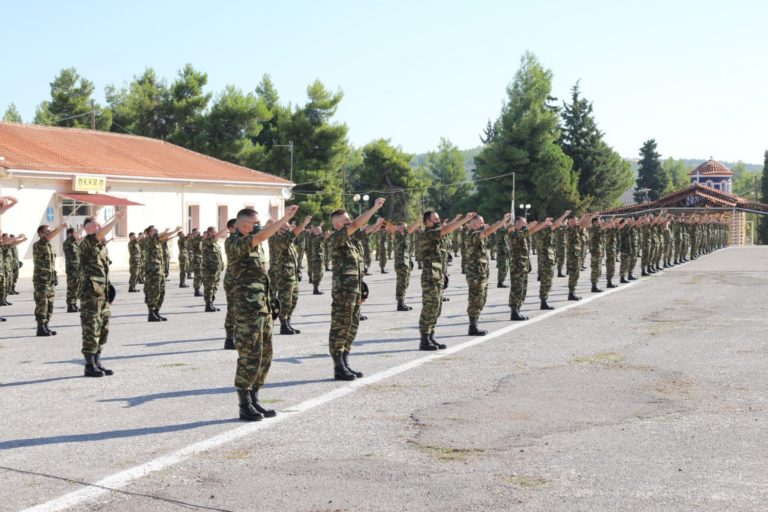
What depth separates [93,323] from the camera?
1024 centimetres

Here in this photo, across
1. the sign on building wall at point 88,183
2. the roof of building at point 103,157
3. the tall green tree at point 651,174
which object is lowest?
the sign on building wall at point 88,183

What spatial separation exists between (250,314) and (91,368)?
3.41 metres

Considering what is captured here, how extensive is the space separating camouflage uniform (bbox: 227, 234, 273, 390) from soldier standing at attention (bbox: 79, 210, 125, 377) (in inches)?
118

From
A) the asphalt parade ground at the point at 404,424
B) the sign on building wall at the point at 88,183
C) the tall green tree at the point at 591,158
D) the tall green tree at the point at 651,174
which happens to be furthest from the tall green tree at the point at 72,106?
the tall green tree at the point at 651,174

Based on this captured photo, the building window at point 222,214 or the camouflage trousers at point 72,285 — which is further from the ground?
the building window at point 222,214

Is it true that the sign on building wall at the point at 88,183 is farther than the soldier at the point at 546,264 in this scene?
Yes

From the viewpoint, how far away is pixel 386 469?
6324 mm

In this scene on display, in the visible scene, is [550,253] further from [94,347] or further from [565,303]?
[94,347]

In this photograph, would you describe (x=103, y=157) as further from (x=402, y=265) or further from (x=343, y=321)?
(x=343, y=321)

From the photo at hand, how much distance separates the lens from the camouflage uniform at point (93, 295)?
1026 centimetres

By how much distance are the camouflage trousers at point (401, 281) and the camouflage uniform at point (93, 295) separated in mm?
8377

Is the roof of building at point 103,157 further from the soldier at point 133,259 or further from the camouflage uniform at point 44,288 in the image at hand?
the camouflage uniform at point 44,288

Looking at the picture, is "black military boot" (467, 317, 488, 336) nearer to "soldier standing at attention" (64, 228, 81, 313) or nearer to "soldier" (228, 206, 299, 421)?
"soldier" (228, 206, 299, 421)

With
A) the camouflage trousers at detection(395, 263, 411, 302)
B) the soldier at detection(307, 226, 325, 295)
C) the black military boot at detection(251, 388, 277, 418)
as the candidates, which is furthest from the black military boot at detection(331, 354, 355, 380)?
the soldier at detection(307, 226, 325, 295)
